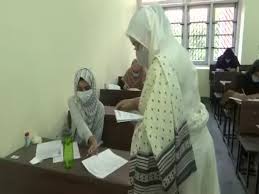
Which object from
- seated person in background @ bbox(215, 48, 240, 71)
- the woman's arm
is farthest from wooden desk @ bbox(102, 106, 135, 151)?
seated person in background @ bbox(215, 48, 240, 71)

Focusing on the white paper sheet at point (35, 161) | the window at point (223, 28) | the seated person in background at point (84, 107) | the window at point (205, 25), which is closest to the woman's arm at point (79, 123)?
the seated person in background at point (84, 107)

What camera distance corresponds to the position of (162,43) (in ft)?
3.67

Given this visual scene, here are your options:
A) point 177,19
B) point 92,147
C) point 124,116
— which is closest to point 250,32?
point 177,19

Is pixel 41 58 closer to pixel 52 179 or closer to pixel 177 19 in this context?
pixel 52 179

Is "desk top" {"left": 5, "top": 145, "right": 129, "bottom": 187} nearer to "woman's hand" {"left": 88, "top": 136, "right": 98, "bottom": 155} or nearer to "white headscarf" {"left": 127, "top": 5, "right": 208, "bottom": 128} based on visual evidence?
"woman's hand" {"left": 88, "top": 136, "right": 98, "bottom": 155}

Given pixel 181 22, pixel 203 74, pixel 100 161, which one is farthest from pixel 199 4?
pixel 100 161

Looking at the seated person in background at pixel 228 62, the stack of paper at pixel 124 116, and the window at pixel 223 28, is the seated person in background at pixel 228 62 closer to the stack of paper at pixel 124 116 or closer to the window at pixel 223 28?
the window at pixel 223 28

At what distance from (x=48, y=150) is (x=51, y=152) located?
0.05 m

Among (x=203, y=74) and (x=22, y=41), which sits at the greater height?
Answer: (x=22, y=41)

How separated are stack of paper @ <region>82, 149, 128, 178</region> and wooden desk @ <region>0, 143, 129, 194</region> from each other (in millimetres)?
33

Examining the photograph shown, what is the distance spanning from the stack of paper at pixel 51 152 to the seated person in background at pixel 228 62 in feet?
13.9

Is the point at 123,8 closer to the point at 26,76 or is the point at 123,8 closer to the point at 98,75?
the point at 98,75

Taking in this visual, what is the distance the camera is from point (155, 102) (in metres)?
1.01

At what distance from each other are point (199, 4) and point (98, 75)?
11.5 ft
